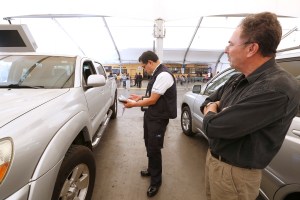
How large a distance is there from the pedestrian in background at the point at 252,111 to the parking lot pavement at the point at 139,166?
4.72ft

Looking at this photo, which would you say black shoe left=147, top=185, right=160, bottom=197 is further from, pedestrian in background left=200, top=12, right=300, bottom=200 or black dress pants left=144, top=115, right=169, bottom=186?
pedestrian in background left=200, top=12, right=300, bottom=200

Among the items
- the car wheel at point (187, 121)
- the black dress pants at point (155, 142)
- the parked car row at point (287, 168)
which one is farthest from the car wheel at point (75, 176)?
the car wheel at point (187, 121)

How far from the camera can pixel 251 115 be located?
1034 mm

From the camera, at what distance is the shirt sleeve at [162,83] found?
2281 millimetres

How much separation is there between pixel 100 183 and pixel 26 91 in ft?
4.81

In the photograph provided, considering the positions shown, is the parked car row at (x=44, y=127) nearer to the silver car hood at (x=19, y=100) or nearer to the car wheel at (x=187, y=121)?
the silver car hood at (x=19, y=100)

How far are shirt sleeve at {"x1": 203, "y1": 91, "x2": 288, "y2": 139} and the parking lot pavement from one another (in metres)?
1.71

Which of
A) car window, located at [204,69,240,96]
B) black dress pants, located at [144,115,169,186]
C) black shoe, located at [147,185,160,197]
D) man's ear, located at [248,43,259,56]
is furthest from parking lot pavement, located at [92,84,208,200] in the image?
man's ear, located at [248,43,259,56]

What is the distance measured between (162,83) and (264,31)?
1329 millimetres

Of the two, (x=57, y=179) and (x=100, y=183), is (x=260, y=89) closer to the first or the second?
(x=57, y=179)

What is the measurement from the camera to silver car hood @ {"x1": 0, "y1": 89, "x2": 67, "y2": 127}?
4.47ft

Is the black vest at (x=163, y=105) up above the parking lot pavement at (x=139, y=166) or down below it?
above

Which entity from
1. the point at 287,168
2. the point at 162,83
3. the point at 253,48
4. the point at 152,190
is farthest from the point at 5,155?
the point at 287,168

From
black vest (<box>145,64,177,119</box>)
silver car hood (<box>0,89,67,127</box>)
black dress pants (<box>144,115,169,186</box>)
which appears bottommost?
black dress pants (<box>144,115,169,186</box>)
